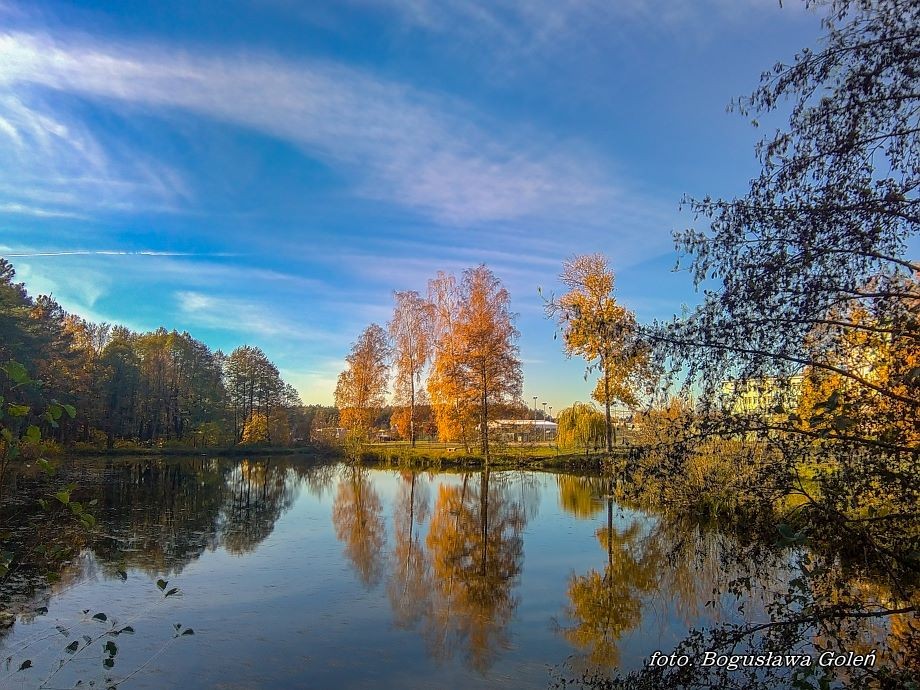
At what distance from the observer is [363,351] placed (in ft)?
137

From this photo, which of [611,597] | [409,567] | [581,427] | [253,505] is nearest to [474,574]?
[409,567]

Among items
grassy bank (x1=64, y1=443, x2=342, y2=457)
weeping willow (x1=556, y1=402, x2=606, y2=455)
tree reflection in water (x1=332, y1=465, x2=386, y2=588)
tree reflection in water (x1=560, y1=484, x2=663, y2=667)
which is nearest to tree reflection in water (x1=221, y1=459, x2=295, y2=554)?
tree reflection in water (x1=332, y1=465, x2=386, y2=588)

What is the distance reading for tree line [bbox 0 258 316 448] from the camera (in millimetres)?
40406

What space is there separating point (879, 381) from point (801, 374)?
516mm

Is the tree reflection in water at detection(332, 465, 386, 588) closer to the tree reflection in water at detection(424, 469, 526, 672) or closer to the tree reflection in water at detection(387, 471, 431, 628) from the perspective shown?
the tree reflection in water at detection(387, 471, 431, 628)

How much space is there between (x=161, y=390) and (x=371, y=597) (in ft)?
159

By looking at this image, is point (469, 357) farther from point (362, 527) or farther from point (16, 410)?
point (16, 410)

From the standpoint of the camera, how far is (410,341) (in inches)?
1542

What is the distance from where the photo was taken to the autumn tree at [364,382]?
41.1 m

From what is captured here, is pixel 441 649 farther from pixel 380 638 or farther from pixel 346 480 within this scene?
pixel 346 480

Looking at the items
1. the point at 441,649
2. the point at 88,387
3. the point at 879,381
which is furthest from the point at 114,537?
the point at 88,387

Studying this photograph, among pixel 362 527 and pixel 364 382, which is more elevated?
pixel 364 382

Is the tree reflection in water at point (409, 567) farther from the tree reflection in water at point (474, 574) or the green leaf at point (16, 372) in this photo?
the green leaf at point (16, 372)

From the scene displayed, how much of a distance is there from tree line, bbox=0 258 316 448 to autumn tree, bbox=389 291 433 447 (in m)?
17.1
